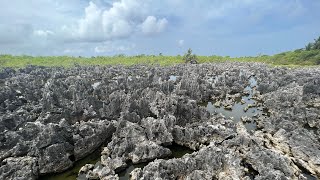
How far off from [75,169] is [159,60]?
446ft

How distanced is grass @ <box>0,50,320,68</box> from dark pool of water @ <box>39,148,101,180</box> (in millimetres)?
102193

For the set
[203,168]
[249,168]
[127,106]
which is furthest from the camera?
[127,106]

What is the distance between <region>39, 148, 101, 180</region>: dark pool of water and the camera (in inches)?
1243

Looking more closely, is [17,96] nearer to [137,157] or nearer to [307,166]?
[137,157]

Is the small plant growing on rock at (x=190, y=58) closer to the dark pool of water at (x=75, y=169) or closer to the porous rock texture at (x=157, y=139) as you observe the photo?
the porous rock texture at (x=157, y=139)

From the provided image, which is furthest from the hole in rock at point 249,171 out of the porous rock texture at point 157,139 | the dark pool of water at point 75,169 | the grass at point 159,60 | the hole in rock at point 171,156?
the grass at point 159,60

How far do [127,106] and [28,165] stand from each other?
58.6 feet

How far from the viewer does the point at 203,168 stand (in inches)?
1139

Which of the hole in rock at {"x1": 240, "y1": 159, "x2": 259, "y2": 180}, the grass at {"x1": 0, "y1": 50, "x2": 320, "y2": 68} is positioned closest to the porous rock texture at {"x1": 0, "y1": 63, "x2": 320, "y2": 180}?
the hole in rock at {"x1": 240, "y1": 159, "x2": 259, "y2": 180}

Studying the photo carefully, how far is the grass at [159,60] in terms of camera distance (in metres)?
125

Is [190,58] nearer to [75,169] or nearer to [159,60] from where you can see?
[159,60]

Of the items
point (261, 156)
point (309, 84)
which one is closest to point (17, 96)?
point (261, 156)

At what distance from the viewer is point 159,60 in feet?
546

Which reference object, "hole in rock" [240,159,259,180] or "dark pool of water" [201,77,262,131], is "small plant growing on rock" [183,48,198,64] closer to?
"dark pool of water" [201,77,262,131]
